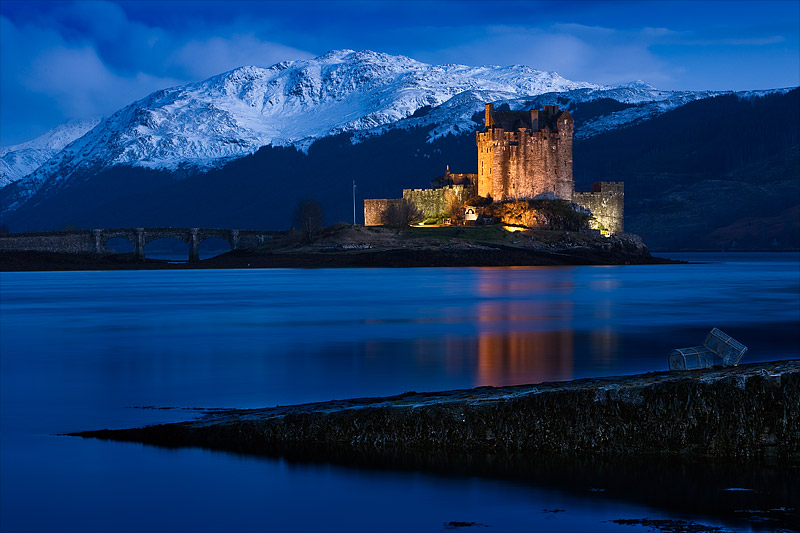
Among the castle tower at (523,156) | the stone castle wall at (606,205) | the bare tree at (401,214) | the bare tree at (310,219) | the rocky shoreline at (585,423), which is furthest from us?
the stone castle wall at (606,205)

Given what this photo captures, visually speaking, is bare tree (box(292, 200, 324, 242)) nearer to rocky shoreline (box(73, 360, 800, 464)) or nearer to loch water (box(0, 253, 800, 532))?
loch water (box(0, 253, 800, 532))

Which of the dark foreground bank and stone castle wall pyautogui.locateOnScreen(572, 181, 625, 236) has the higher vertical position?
stone castle wall pyautogui.locateOnScreen(572, 181, 625, 236)

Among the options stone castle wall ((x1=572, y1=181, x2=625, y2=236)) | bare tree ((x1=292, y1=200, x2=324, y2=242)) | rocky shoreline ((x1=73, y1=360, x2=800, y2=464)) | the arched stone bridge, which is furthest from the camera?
stone castle wall ((x1=572, y1=181, x2=625, y2=236))

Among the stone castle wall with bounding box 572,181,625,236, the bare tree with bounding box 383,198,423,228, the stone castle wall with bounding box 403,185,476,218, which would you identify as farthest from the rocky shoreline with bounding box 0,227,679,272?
the stone castle wall with bounding box 403,185,476,218

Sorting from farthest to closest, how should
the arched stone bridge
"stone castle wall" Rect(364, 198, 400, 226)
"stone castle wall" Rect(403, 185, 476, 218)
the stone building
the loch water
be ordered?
"stone castle wall" Rect(403, 185, 476, 218), the stone building, "stone castle wall" Rect(364, 198, 400, 226), the arched stone bridge, the loch water

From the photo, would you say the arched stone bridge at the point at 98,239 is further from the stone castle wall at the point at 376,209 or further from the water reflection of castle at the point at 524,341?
the water reflection of castle at the point at 524,341

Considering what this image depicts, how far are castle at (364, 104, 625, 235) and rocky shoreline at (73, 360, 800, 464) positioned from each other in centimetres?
Result: 11337

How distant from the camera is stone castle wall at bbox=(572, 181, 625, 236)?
5157 inches

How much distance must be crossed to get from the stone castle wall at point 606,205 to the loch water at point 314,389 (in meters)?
75.1

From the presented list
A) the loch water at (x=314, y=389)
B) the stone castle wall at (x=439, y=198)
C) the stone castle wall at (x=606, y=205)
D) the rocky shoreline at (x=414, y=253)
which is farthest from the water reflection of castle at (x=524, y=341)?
the stone castle wall at (x=606, y=205)

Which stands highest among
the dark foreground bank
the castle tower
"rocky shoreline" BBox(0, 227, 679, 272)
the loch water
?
the castle tower

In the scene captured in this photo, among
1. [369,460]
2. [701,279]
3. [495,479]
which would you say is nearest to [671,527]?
[495,479]

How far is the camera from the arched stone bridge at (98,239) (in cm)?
12825

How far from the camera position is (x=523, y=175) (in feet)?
425
